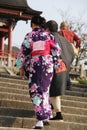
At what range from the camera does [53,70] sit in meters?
6.54

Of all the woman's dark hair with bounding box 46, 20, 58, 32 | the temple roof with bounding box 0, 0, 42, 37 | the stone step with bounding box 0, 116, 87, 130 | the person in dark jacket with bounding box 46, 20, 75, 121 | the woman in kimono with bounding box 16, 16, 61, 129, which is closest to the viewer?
the woman in kimono with bounding box 16, 16, 61, 129

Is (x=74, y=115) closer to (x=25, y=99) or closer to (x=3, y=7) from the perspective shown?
(x=25, y=99)

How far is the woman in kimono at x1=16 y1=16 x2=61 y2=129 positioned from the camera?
6156 millimetres

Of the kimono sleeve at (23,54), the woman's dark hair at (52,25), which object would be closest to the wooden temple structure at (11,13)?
the woman's dark hair at (52,25)

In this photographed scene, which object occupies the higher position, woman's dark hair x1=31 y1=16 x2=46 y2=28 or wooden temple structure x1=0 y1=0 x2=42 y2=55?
wooden temple structure x1=0 y1=0 x2=42 y2=55

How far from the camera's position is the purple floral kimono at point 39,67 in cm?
616

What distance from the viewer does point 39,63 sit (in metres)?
6.28

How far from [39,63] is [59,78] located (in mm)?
518

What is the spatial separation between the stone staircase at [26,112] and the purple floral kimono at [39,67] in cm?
35

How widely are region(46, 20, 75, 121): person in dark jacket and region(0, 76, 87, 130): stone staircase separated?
284 millimetres

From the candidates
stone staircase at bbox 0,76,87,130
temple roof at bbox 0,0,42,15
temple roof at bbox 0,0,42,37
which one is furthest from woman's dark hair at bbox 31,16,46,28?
temple roof at bbox 0,0,42,15

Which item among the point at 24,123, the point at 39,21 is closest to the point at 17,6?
the point at 39,21

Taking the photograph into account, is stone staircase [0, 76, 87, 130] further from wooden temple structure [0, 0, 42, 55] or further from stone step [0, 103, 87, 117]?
wooden temple structure [0, 0, 42, 55]

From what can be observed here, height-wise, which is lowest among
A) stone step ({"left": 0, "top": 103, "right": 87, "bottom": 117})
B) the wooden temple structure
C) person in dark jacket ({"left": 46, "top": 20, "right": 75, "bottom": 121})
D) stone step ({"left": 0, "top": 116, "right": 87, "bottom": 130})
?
stone step ({"left": 0, "top": 116, "right": 87, "bottom": 130})
